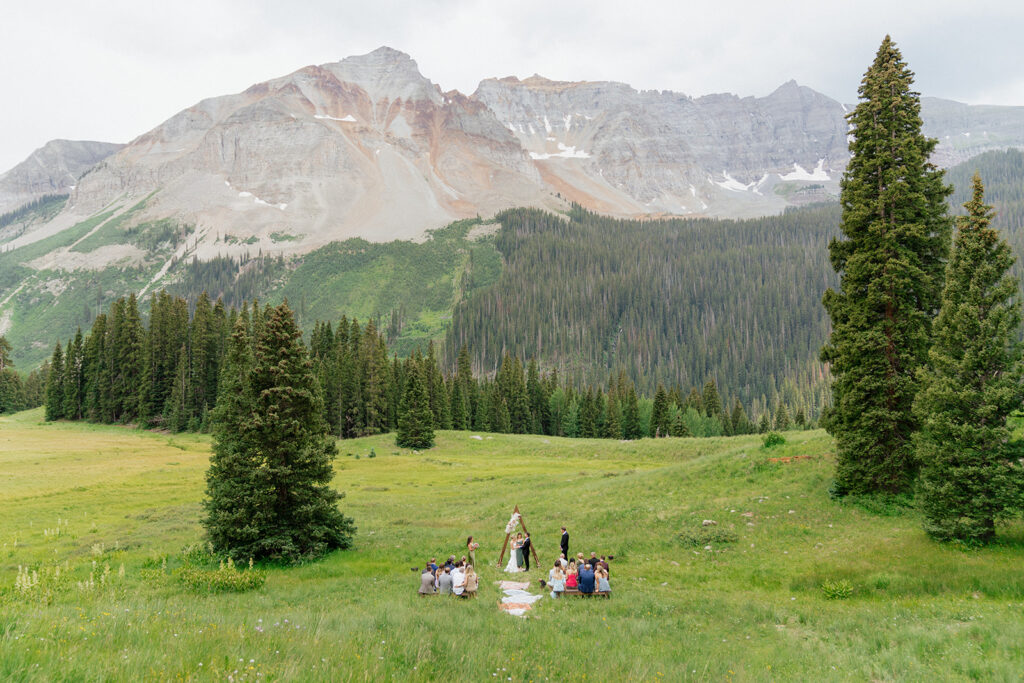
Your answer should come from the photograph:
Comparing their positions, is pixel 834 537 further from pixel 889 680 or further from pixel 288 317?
pixel 288 317

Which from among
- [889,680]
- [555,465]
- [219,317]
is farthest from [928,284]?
[219,317]

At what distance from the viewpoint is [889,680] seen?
373 inches

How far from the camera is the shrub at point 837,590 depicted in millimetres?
15891

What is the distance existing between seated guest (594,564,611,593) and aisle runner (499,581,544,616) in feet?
6.60

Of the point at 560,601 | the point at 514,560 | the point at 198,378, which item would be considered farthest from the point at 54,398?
the point at 560,601

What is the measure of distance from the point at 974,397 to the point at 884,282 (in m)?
8.69

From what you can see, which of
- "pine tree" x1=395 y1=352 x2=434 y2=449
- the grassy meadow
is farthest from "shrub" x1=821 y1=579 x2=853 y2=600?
"pine tree" x1=395 y1=352 x2=434 y2=449

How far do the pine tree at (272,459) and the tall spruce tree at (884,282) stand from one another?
24.4 m

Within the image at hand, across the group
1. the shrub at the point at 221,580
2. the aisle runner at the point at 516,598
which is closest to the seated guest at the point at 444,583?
the aisle runner at the point at 516,598

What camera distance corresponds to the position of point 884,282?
82.0ft

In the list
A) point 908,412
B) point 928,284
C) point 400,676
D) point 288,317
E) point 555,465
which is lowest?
point 555,465

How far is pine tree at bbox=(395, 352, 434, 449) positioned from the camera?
240 ft

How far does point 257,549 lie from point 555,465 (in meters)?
42.5

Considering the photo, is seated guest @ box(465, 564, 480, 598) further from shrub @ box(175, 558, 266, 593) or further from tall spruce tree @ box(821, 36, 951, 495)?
tall spruce tree @ box(821, 36, 951, 495)
